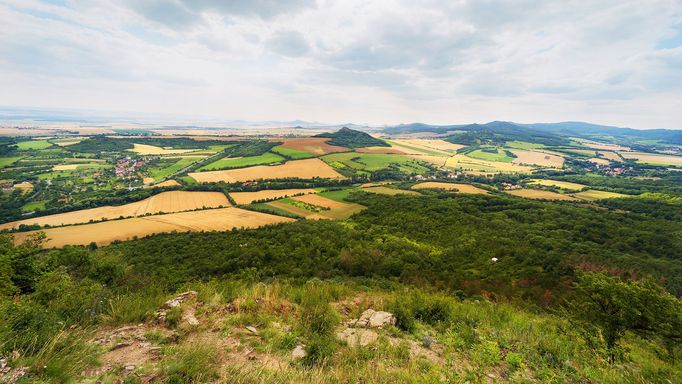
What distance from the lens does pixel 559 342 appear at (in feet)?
35.2

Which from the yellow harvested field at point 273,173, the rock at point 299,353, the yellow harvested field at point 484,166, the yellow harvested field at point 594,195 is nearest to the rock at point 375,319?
the rock at point 299,353

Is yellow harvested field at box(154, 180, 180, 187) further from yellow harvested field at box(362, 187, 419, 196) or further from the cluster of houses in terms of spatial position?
yellow harvested field at box(362, 187, 419, 196)

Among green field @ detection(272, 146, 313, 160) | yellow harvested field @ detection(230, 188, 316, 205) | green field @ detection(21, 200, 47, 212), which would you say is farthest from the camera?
green field @ detection(272, 146, 313, 160)

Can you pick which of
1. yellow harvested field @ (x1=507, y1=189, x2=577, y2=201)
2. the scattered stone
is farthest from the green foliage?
yellow harvested field @ (x1=507, y1=189, x2=577, y2=201)

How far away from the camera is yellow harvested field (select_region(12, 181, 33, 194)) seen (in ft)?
288

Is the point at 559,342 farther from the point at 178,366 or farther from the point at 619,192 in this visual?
the point at 619,192

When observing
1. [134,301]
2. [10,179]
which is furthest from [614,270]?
[10,179]

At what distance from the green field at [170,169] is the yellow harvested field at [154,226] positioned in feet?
206

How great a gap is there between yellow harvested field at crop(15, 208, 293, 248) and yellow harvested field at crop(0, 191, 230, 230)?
5.63m

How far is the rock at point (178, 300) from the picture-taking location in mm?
10906

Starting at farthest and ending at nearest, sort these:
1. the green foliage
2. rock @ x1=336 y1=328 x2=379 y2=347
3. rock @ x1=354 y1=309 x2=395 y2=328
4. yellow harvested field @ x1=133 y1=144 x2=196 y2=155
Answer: yellow harvested field @ x1=133 y1=144 x2=196 y2=155 < rock @ x1=354 y1=309 x2=395 y2=328 < the green foliage < rock @ x1=336 y1=328 x2=379 y2=347

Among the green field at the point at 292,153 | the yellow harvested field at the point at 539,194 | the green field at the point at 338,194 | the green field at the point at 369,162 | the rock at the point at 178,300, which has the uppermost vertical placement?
the rock at the point at 178,300

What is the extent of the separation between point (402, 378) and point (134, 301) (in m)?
10.2

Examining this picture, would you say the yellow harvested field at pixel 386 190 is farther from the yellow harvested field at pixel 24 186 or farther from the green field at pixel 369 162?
the yellow harvested field at pixel 24 186
